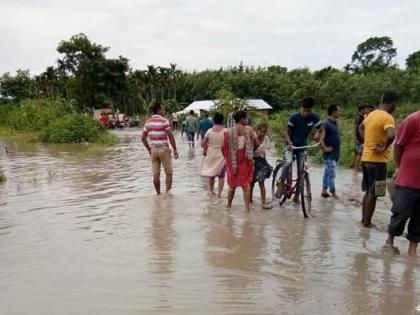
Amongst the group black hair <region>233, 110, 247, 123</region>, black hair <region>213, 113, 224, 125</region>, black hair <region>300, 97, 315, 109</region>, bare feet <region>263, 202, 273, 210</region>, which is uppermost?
black hair <region>300, 97, 315, 109</region>

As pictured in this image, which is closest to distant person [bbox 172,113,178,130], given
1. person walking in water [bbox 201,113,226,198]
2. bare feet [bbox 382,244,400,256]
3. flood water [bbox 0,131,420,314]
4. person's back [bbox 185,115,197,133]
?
person's back [bbox 185,115,197,133]

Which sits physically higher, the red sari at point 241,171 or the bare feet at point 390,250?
the red sari at point 241,171

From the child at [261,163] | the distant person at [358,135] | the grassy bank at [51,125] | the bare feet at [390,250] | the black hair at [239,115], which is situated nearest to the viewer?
the bare feet at [390,250]

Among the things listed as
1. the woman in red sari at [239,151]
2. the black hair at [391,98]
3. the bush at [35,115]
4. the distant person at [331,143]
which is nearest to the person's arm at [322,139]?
the distant person at [331,143]

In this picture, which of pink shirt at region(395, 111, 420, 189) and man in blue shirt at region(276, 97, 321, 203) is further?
man in blue shirt at region(276, 97, 321, 203)

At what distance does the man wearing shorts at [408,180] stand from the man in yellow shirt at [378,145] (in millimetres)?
934

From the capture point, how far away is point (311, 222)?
774cm

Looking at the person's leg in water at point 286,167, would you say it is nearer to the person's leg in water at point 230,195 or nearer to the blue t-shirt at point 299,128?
the blue t-shirt at point 299,128

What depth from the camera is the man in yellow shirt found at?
6.76 metres

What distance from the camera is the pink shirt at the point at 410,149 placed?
5.63 metres

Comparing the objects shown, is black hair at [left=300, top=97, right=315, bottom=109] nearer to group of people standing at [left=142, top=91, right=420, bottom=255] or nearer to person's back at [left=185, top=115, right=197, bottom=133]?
group of people standing at [left=142, top=91, right=420, bottom=255]

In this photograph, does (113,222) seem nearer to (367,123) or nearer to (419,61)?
(367,123)

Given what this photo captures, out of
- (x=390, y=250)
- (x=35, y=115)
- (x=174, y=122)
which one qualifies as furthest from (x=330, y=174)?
(x=174, y=122)

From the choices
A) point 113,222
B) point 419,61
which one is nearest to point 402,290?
point 113,222
